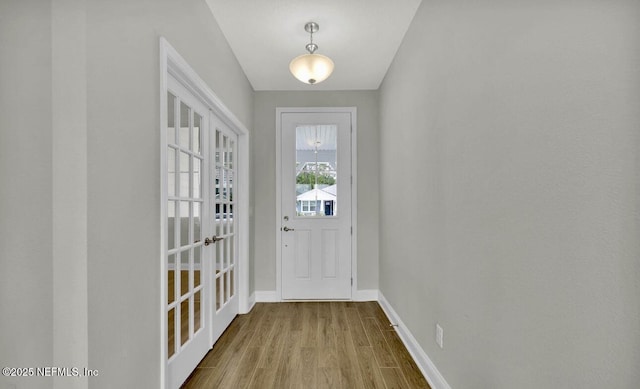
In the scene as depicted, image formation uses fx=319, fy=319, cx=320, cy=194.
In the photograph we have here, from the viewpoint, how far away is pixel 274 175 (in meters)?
3.78

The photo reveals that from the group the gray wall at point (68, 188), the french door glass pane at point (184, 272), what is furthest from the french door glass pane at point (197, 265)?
the gray wall at point (68, 188)

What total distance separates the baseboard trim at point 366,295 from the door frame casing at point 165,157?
123 cm

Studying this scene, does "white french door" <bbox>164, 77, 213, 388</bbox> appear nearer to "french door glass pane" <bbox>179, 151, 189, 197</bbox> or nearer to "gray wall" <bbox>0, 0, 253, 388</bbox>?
"french door glass pane" <bbox>179, 151, 189, 197</bbox>

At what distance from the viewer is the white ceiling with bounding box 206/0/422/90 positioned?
222cm

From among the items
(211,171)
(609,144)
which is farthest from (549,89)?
(211,171)

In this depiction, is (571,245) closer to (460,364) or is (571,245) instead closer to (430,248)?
(460,364)

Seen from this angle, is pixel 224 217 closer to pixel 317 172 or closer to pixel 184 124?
pixel 184 124

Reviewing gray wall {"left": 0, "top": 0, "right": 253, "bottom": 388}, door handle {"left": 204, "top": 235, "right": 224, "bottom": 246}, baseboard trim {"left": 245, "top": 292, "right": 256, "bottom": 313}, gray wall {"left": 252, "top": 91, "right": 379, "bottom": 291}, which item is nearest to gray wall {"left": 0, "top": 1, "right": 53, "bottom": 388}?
gray wall {"left": 0, "top": 0, "right": 253, "bottom": 388}

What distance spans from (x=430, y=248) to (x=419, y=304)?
1.57 ft

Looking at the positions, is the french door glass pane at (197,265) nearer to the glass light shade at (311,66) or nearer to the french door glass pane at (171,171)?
the french door glass pane at (171,171)

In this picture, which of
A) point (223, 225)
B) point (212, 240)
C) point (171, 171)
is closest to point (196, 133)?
point (171, 171)

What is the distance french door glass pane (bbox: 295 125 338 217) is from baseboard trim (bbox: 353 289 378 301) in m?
0.96

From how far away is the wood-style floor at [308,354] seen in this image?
2.02 meters

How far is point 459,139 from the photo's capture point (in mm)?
1617
